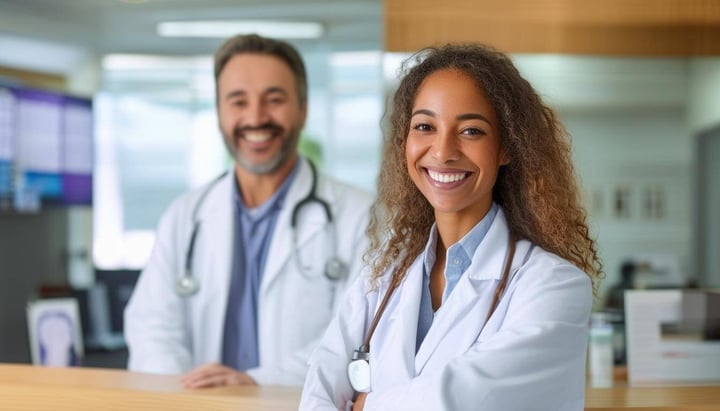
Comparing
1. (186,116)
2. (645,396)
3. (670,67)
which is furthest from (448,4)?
(645,396)

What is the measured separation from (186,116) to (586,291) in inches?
164

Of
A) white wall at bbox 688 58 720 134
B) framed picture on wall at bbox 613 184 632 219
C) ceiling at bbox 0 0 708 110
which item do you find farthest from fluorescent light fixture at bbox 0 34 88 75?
white wall at bbox 688 58 720 134

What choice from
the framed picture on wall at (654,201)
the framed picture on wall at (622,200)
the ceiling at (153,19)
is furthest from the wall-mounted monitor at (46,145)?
the framed picture on wall at (654,201)

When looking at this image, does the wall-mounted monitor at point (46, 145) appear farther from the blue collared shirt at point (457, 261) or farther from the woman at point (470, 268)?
the blue collared shirt at point (457, 261)

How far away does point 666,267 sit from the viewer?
16.7 feet

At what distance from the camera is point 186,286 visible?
2.78 meters

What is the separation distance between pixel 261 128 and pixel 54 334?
1.76 m

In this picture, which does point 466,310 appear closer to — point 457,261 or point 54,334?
point 457,261

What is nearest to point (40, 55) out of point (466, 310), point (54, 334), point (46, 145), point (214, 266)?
point (46, 145)

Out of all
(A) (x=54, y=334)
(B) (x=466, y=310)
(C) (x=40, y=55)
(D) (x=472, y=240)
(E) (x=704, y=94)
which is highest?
(C) (x=40, y=55)

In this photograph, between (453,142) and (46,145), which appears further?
(46,145)

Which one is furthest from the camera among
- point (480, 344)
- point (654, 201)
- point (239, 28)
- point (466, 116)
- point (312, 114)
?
point (239, 28)

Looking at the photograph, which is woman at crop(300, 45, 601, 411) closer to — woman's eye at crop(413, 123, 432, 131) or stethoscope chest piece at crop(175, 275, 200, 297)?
woman's eye at crop(413, 123, 432, 131)

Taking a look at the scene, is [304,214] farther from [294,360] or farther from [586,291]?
[586,291]
